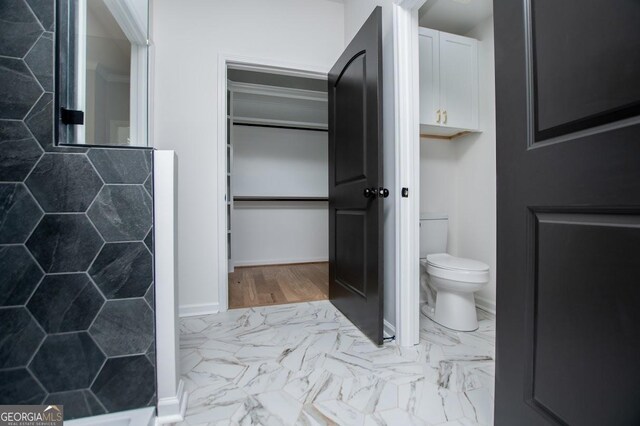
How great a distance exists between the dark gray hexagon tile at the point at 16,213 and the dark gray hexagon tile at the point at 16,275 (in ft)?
0.13

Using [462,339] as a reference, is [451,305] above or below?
above

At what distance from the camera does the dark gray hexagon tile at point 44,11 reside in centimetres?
94

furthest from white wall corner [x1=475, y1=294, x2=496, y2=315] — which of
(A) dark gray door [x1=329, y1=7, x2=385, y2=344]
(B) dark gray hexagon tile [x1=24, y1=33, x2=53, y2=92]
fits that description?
(B) dark gray hexagon tile [x1=24, y1=33, x2=53, y2=92]

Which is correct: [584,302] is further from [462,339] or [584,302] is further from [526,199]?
[462,339]

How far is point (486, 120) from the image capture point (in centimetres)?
219

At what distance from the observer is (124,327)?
974mm

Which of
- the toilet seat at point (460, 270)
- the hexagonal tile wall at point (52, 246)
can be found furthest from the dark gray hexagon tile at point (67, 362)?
the toilet seat at point (460, 270)

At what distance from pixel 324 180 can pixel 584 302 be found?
11.5ft

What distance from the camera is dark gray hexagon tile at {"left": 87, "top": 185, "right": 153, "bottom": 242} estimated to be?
97cm

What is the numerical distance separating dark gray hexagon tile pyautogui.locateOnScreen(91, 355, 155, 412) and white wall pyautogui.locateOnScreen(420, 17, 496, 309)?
2.16m

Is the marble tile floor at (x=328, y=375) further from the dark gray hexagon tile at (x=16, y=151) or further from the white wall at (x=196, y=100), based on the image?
the dark gray hexagon tile at (x=16, y=151)

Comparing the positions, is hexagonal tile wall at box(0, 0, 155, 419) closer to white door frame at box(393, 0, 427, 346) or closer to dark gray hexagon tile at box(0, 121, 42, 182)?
dark gray hexagon tile at box(0, 121, 42, 182)

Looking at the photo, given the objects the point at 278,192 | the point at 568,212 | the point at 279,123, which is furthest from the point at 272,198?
the point at 568,212

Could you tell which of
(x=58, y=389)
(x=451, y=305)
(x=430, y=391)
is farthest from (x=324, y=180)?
(x=58, y=389)
